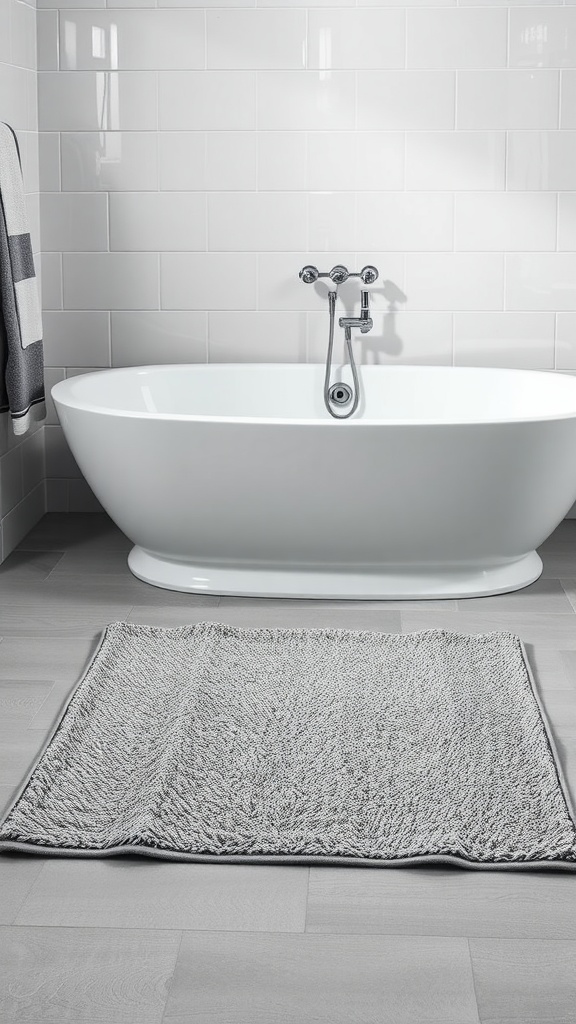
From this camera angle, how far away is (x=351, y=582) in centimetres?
347

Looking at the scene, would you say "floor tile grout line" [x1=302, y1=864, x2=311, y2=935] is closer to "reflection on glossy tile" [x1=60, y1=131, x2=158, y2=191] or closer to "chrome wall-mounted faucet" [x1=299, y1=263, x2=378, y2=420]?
"chrome wall-mounted faucet" [x1=299, y1=263, x2=378, y2=420]

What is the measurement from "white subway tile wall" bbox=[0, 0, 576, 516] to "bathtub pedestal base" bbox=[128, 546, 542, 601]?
0.89 m

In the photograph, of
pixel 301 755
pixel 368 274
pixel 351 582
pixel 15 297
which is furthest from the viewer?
pixel 368 274

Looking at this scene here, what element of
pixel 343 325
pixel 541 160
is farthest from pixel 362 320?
pixel 541 160

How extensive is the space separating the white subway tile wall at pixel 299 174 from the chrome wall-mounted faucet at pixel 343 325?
0.39ft

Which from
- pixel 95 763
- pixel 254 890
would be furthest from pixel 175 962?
pixel 95 763

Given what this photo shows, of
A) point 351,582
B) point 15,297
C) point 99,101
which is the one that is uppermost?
point 99,101

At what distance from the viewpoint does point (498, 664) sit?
114 inches

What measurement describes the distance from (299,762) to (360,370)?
2.08m

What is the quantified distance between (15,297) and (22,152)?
0.72 m

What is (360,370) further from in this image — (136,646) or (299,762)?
(299,762)

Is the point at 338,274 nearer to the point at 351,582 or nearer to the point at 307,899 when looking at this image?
the point at 351,582

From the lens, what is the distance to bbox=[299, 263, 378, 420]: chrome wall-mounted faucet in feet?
13.4

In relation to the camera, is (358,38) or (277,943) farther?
(358,38)
